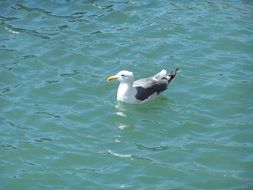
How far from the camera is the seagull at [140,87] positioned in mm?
15462

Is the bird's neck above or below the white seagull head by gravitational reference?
below

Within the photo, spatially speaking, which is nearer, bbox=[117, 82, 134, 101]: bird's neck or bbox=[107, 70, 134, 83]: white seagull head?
bbox=[117, 82, 134, 101]: bird's neck

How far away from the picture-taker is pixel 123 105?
1547 cm

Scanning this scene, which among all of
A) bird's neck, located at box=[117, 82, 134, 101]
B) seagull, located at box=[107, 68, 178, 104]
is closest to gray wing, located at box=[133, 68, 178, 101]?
seagull, located at box=[107, 68, 178, 104]

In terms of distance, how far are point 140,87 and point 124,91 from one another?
51cm

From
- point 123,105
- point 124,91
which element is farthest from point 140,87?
point 123,105

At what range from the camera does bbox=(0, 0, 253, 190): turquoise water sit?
41.4 feet

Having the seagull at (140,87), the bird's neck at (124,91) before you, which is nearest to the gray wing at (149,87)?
the seagull at (140,87)

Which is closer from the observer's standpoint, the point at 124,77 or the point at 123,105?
the point at 123,105

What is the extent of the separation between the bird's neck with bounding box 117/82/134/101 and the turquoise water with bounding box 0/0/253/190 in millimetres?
203

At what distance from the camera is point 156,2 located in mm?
19812

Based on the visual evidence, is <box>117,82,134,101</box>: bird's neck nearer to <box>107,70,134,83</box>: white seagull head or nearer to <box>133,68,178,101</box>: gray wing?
<box>107,70,134,83</box>: white seagull head

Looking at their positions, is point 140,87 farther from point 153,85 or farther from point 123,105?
point 123,105

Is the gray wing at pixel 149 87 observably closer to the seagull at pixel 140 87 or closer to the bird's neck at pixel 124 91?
the seagull at pixel 140 87
